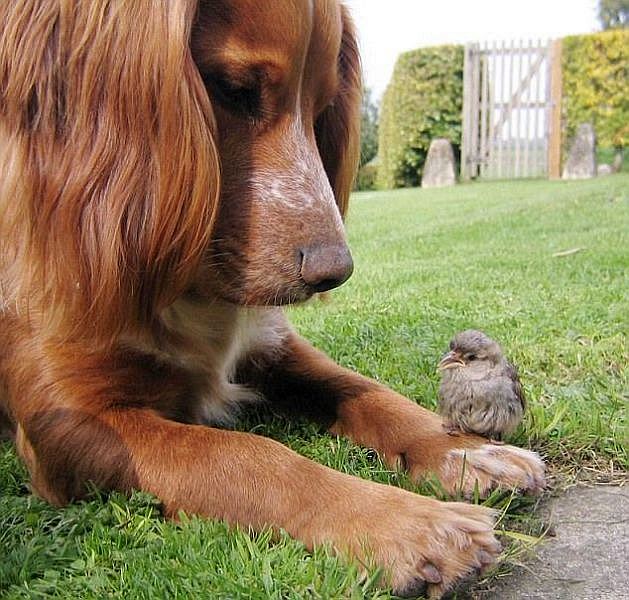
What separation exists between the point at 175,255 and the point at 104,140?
31 centimetres

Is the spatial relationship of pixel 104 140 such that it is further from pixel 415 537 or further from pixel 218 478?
pixel 415 537

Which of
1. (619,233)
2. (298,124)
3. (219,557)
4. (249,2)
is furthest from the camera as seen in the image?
(619,233)

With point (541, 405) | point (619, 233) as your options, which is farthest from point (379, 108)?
point (541, 405)

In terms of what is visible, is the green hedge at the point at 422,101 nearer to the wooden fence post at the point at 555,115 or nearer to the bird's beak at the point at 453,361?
the wooden fence post at the point at 555,115

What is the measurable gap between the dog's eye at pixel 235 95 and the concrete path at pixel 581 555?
1240 millimetres

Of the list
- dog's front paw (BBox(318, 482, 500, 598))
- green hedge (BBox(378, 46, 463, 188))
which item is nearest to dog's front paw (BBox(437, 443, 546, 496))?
dog's front paw (BBox(318, 482, 500, 598))

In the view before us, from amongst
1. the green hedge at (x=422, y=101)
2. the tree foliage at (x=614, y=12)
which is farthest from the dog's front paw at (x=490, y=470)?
the tree foliage at (x=614, y=12)

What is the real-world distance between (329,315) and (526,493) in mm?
2402

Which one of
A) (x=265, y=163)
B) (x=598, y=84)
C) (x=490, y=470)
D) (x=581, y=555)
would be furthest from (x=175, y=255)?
(x=598, y=84)

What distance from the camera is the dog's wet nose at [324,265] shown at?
1919 millimetres

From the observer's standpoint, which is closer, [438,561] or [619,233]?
[438,561]

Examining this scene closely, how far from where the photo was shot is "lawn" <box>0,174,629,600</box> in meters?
1.61

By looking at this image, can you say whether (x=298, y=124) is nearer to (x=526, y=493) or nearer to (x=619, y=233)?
(x=526, y=493)

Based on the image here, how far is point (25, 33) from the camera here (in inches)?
70.2
